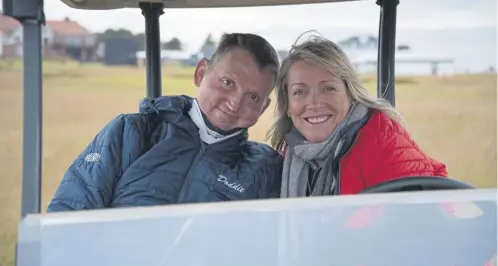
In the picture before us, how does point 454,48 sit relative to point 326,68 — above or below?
above

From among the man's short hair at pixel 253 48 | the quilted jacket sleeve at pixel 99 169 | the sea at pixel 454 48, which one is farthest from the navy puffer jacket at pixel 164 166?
the sea at pixel 454 48

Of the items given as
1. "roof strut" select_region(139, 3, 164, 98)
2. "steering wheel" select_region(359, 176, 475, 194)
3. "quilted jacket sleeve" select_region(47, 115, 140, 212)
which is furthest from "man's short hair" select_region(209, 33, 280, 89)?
"steering wheel" select_region(359, 176, 475, 194)

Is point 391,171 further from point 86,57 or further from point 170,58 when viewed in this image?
point 86,57

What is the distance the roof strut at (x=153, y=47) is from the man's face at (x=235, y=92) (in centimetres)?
62

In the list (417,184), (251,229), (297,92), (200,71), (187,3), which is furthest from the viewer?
(187,3)

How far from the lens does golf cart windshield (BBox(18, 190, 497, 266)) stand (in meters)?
0.95

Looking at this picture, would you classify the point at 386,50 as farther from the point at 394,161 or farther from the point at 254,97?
the point at 394,161

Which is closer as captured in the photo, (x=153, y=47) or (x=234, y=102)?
(x=234, y=102)

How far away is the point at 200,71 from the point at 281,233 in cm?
108

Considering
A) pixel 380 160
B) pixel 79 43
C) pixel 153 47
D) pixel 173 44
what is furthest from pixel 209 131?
pixel 79 43

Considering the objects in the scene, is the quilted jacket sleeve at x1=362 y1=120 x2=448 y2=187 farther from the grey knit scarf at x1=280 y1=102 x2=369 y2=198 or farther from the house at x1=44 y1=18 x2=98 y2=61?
the house at x1=44 y1=18 x2=98 y2=61

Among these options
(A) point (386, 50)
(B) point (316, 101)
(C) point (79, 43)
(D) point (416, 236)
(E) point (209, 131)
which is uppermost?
(C) point (79, 43)

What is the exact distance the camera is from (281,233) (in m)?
1.00

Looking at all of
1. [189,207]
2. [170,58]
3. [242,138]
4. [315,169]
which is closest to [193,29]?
[170,58]
